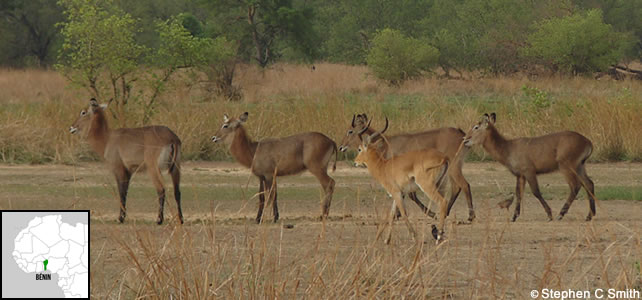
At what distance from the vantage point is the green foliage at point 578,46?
3678cm

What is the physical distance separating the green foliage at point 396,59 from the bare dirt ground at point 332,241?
20.0 m

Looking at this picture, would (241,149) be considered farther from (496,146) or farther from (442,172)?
(442,172)

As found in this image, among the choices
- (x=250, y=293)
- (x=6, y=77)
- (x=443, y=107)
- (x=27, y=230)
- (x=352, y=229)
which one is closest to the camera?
(x=27, y=230)

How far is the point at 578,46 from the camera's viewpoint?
37000mm

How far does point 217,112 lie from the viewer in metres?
18.7

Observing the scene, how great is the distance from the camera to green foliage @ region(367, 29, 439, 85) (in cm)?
3678

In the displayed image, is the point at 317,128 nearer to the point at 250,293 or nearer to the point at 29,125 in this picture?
the point at 29,125

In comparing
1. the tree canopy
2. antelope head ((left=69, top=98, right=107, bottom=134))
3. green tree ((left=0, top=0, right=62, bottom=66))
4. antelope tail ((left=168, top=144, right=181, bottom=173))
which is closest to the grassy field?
antelope tail ((left=168, top=144, right=181, bottom=173))

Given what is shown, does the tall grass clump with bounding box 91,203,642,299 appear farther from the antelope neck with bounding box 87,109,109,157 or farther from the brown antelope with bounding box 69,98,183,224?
the antelope neck with bounding box 87,109,109,157

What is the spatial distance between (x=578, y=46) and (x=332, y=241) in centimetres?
2966

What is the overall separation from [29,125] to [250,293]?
12.7m

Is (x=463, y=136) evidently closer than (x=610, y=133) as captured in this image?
Yes

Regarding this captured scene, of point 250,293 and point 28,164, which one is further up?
point 250,293

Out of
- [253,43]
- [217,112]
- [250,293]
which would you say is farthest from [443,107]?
[253,43]
